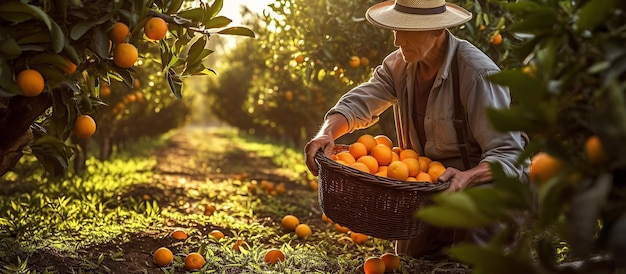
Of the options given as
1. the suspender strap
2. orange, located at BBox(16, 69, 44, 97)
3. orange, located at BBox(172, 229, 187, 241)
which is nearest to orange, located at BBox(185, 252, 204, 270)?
orange, located at BBox(172, 229, 187, 241)

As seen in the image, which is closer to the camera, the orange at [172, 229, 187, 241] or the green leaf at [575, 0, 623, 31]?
the green leaf at [575, 0, 623, 31]

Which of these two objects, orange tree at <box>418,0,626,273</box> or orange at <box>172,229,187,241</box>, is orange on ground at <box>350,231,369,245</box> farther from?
orange tree at <box>418,0,626,273</box>

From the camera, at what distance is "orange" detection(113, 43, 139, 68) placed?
9.36 feet

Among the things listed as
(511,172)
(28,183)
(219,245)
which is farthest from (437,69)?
(28,183)

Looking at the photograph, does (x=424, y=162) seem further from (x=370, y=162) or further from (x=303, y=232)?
(x=303, y=232)

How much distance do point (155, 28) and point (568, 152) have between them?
1.86m

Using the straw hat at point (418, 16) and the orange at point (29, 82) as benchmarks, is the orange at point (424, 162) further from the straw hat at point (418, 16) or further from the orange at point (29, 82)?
the orange at point (29, 82)

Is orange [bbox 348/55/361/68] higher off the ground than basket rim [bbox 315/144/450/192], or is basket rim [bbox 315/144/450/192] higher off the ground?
basket rim [bbox 315/144/450/192]

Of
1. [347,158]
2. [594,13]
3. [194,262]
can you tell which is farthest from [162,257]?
[594,13]

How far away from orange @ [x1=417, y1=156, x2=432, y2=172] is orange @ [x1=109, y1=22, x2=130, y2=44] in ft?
5.68

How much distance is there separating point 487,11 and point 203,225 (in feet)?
9.82

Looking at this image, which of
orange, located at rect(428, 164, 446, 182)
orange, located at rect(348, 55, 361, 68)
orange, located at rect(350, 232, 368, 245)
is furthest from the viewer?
orange, located at rect(348, 55, 361, 68)

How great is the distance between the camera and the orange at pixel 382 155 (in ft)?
11.6

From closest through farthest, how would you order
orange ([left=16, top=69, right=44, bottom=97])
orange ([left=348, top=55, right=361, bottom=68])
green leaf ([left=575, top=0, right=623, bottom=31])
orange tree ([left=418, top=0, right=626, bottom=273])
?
orange tree ([left=418, top=0, right=626, bottom=273]) < green leaf ([left=575, top=0, right=623, bottom=31]) < orange ([left=16, top=69, right=44, bottom=97]) < orange ([left=348, top=55, right=361, bottom=68])
